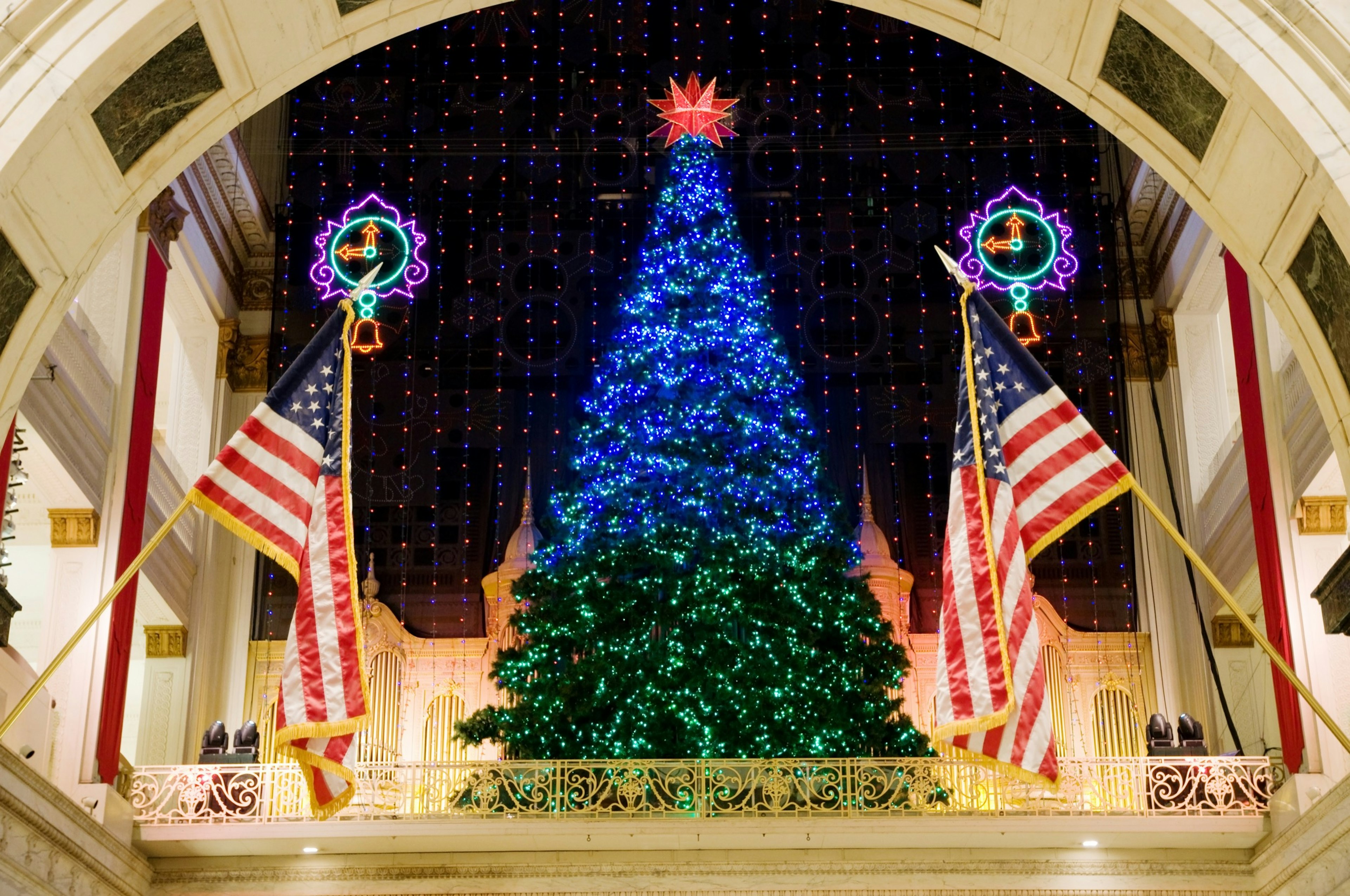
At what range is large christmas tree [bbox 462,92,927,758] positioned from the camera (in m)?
15.1

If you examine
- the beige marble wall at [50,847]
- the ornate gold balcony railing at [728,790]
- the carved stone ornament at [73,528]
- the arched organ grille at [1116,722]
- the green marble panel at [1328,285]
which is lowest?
the beige marble wall at [50,847]

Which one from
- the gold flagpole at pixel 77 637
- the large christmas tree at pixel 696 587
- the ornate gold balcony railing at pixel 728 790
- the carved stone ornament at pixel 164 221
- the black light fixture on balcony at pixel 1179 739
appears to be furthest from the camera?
the carved stone ornament at pixel 164 221

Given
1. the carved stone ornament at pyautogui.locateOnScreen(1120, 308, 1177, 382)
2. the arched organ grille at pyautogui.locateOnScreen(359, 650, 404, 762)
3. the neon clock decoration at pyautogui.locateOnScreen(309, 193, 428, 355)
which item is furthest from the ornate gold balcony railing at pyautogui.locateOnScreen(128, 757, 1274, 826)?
the carved stone ornament at pyautogui.locateOnScreen(1120, 308, 1177, 382)

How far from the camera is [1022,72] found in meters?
8.12

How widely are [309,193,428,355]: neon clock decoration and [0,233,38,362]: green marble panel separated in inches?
472

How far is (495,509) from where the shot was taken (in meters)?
19.1

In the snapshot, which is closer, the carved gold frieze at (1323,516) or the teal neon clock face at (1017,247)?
the carved gold frieze at (1323,516)

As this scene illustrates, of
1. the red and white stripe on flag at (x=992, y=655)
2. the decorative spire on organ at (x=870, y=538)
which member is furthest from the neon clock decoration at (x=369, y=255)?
the red and white stripe on flag at (x=992, y=655)

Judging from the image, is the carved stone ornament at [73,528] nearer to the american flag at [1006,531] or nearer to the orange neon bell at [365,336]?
the orange neon bell at [365,336]

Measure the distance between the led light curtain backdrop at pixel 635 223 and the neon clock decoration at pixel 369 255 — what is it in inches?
1.9

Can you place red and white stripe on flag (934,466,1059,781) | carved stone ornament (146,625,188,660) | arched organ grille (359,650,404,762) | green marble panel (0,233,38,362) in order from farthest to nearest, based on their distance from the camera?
carved stone ornament (146,625,188,660), arched organ grille (359,650,404,762), red and white stripe on flag (934,466,1059,781), green marble panel (0,233,38,362)

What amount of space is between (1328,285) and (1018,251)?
1258 centimetres

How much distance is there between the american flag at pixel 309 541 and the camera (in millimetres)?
9805

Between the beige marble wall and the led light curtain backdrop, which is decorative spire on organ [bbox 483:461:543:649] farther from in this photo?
the beige marble wall
